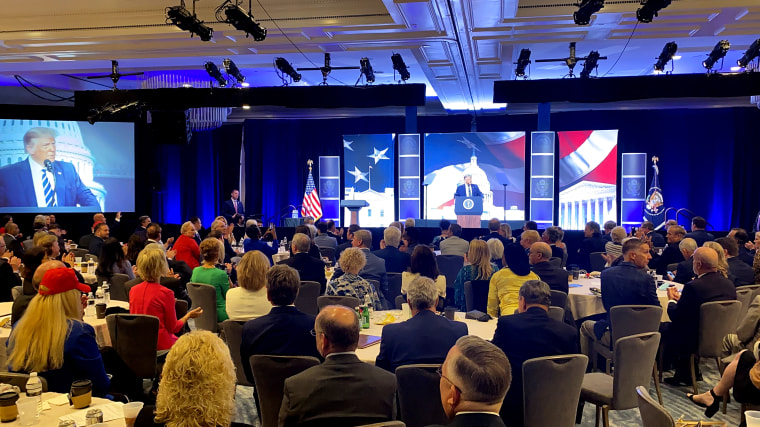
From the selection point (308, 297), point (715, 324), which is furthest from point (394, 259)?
point (715, 324)

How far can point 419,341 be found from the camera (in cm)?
348

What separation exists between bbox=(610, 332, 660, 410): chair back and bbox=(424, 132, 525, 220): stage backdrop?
11.7 m

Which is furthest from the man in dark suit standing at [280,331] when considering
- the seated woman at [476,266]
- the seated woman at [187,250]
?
the seated woman at [187,250]

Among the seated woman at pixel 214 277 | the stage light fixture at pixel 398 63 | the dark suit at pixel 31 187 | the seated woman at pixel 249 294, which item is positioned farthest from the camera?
the dark suit at pixel 31 187

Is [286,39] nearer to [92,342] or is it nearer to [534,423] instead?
[92,342]

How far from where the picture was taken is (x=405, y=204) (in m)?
16.0

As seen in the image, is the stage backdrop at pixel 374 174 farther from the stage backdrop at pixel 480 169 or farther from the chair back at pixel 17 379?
the chair back at pixel 17 379

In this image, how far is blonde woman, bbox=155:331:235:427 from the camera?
88.0 inches

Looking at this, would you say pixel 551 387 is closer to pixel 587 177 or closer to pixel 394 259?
pixel 394 259

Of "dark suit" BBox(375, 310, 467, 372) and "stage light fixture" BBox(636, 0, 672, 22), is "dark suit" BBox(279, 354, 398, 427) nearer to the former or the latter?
"dark suit" BBox(375, 310, 467, 372)

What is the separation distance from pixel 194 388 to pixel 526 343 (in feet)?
6.71

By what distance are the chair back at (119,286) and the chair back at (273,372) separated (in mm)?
3179

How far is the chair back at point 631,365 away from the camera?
3879 mm

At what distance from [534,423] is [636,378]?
101 cm
